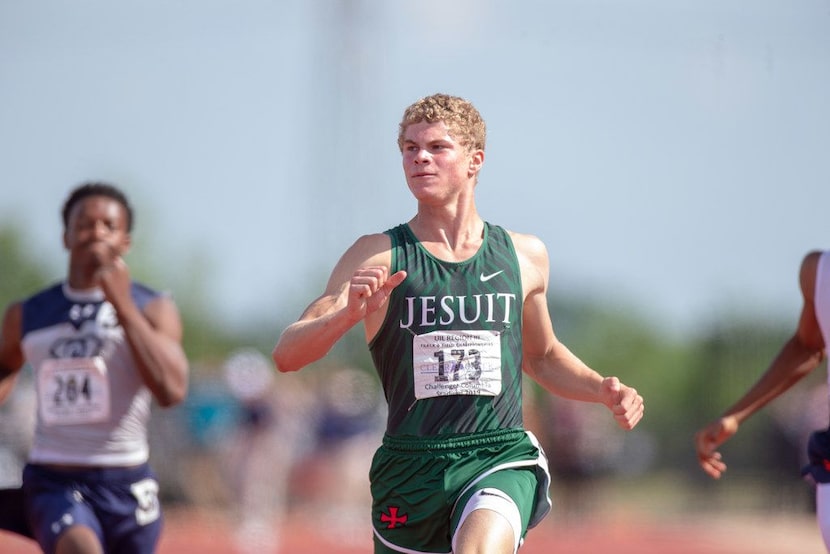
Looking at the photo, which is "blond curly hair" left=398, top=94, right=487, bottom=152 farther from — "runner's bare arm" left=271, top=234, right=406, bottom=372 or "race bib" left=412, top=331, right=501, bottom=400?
"race bib" left=412, top=331, right=501, bottom=400

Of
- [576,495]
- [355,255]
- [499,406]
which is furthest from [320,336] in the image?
[576,495]

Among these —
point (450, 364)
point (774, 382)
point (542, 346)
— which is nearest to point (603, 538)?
point (774, 382)

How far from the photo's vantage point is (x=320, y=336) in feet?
16.6

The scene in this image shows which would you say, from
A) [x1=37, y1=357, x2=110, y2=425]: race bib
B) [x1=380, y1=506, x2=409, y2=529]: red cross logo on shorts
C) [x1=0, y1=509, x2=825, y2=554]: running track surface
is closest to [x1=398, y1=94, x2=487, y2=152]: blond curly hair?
[x1=380, y1=506, x2=409, y2=529]: red cross logo on shorts

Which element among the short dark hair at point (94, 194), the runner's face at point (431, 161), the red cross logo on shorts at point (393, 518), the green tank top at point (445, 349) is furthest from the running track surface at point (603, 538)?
the runner's face at point (431, 161)

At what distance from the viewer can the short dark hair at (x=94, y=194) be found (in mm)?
7035

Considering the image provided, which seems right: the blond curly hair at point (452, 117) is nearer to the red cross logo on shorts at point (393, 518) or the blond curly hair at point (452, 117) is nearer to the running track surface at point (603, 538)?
the red cross logo on shorts at point (393, 518)

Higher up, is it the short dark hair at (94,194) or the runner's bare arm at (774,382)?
the short dark hair at (94,194)

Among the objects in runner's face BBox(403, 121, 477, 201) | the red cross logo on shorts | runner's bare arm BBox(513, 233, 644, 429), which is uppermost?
runner's face BBox(403, 121, 477, 201)

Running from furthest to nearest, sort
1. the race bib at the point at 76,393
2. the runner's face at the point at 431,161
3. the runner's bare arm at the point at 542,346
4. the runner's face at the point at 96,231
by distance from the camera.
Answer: the runner's face at the point at 96,231 → the race bib at the point at 76,393 → the runner's bare arm at the point at 542,346 → the runner's face at the point at 431,161

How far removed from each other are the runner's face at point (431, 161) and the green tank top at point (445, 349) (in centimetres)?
26

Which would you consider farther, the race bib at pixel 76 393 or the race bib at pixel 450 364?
the race bib at pixel 76 393

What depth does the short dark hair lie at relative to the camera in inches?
277

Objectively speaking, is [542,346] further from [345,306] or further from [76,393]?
[76,393]
